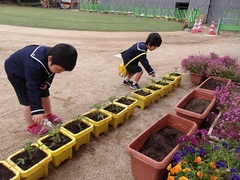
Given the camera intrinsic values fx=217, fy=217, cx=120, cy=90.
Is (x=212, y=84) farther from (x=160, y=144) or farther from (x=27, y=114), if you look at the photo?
(x=27, y=114)

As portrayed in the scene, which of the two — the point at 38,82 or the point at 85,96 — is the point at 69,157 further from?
the point at 85,96

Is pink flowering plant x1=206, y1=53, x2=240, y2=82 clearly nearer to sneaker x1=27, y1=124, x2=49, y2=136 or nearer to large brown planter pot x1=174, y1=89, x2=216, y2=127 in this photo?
large brown planter pot x1=174, y1=89, x2=216, y2=127

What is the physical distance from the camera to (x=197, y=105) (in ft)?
10.1

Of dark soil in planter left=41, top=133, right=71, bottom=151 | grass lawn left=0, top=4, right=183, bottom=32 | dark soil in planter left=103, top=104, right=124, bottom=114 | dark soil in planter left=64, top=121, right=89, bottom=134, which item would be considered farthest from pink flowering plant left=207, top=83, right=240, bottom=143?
grass lawn left=0, top=4, right=183, bottom=32

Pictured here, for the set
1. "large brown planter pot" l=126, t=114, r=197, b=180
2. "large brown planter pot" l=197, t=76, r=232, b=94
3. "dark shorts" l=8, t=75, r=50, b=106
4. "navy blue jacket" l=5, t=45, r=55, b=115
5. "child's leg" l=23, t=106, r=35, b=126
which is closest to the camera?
"large brown planter pot" l=126, t=114, r=197, b=180

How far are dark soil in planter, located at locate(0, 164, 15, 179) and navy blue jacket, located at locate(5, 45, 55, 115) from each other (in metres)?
0.53

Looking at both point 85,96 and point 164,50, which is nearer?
point 85,96

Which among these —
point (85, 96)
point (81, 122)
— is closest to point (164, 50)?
point (85, 96)

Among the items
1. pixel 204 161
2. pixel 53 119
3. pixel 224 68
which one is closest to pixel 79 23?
pixel 224 68

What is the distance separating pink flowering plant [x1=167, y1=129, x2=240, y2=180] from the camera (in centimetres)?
151

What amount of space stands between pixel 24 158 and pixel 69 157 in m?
0.50

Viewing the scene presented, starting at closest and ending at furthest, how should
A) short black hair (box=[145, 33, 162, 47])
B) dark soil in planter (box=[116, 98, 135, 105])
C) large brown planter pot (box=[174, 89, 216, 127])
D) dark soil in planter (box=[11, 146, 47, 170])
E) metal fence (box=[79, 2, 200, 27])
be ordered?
1. dark soil in planter (box=[11, 146, 47, 170])
2. large brown planter pot (box=[174, 89, 216, 127])
3. dark soil in planter (box=[116, 98, 135, 105])
4. short black hair (box=[145, 33, 162, 47])
5. metal fence (box=[79, 2, 200, 27])

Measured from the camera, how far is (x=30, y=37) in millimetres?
8055

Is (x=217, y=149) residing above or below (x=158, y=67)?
above
